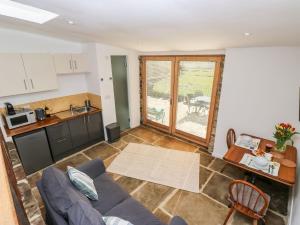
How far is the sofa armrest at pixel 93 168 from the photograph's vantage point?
2.46m

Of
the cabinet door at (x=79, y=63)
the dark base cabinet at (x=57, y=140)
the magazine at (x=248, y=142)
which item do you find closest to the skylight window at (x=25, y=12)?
the cabinet door at (x=79, y=63)

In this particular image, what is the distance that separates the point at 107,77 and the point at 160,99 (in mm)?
1671

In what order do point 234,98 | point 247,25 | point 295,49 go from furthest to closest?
point 234,98
point 295,49
point 247,25

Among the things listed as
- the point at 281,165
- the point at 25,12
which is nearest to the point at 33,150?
the point at 25,12

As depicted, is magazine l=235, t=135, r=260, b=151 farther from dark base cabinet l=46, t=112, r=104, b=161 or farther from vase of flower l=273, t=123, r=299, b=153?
dark base cabinet l=46, t=112, r=104, b=161

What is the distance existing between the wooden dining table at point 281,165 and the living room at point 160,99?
2cm

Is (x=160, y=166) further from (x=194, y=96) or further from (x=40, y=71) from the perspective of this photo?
(x=40, y=71)

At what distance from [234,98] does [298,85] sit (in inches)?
38.2

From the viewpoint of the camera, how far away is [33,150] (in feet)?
10.7

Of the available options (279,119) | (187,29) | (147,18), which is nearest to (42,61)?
(147,18)

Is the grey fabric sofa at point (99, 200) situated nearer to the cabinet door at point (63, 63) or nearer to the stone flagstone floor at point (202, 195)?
the stone flagstone floor at point (202, 195)

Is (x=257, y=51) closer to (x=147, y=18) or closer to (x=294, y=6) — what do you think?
(x=294, y=6)

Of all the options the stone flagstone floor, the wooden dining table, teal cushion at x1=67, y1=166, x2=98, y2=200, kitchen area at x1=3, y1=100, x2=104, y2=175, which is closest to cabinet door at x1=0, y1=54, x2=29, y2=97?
kitchen area at x1=3, y1=100, x2=104, y2=175

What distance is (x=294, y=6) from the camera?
1.28 meters
